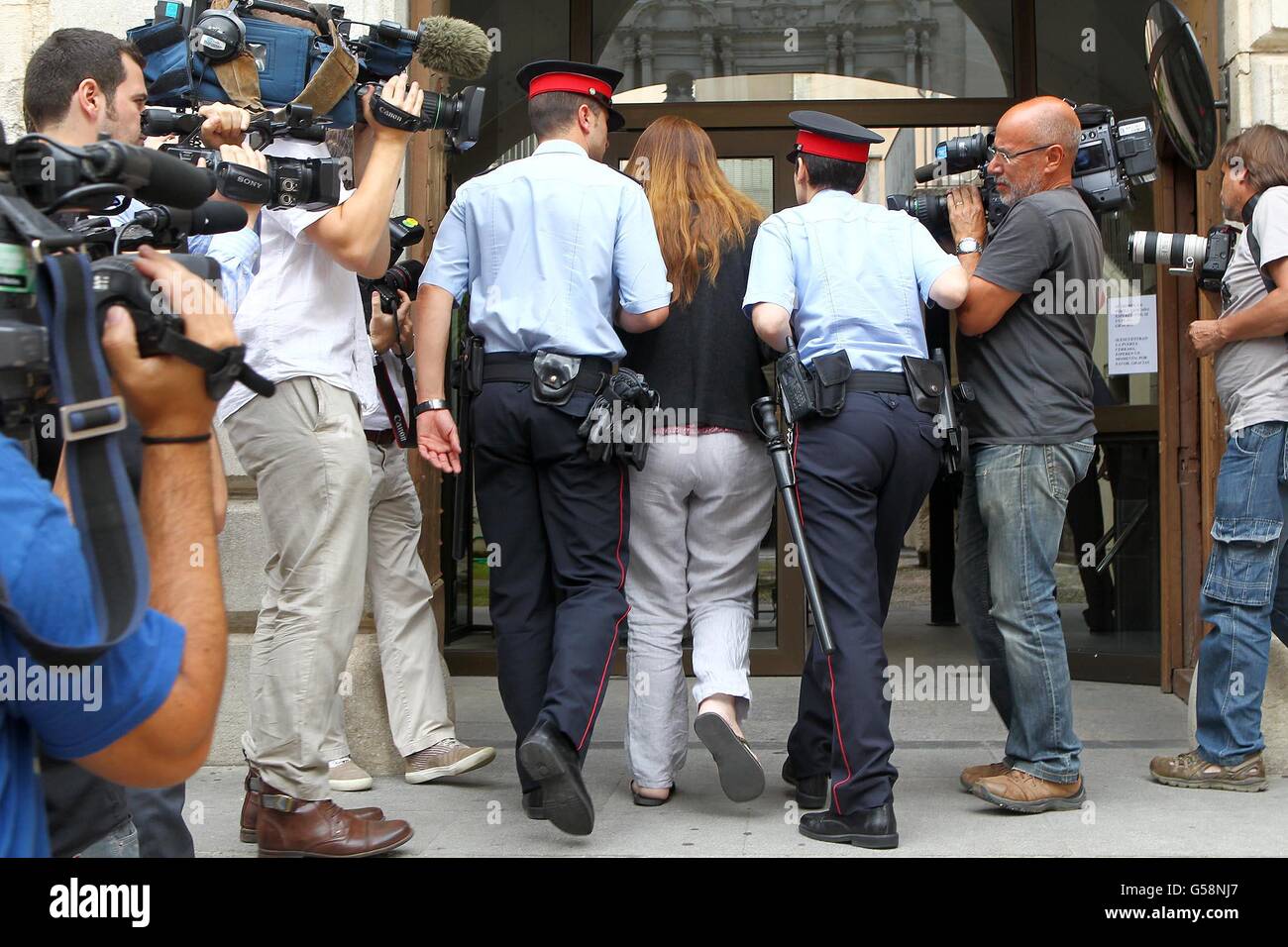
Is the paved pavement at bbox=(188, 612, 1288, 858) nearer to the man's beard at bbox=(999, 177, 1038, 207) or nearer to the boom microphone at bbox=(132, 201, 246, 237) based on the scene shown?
the man's beard at bbox=(999, 177, 1038, 207)

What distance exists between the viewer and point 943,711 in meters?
5.30

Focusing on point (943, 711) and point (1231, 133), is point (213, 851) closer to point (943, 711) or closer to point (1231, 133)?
point (943, 711)

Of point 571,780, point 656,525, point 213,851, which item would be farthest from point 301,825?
point 656,525

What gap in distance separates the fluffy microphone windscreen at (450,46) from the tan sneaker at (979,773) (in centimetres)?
251

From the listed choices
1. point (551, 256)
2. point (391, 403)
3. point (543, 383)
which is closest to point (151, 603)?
point (543, 383)

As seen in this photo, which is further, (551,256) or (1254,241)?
(1254,241)

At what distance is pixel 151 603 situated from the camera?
4.57 feet

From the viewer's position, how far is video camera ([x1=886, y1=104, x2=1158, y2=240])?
157 inches

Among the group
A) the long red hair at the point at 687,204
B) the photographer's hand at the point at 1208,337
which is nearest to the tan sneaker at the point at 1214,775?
the photographer's hand at the point at 1208,337

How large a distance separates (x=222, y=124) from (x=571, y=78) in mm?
1211

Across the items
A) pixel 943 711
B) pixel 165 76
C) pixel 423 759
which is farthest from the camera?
pixel 943 711

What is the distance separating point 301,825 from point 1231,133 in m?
3.65

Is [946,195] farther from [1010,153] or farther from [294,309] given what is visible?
[294,309]

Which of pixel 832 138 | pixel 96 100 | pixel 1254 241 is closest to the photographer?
pixel 96 100
